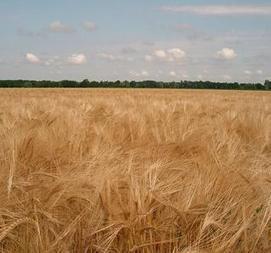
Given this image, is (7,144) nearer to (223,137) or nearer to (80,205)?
(80,205)

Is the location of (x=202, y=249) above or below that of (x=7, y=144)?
below

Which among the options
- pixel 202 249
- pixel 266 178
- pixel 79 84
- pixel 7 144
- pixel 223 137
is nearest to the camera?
pixel 202 249

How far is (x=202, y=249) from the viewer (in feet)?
3.89

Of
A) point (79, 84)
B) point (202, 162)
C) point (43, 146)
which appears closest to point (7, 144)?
point (43, 146)

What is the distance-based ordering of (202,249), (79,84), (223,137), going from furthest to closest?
(79,84) < (223,137) < (202,249)

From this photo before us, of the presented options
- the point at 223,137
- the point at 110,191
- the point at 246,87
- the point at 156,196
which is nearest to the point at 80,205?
the point at 110,191

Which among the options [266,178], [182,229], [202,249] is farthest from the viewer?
[266,178]

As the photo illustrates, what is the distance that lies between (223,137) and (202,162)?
58 cm

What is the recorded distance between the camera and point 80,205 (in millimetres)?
1391

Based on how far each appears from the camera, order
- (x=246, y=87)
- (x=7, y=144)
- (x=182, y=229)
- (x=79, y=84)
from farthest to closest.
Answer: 1. (x=246, y=87)
2. (x=79, y=84)
3. (x=7, y=144)
4. (x=182, y=229)

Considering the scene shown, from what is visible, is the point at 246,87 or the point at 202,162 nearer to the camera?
the point at 202,162

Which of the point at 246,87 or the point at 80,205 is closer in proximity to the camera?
the point at 80,205

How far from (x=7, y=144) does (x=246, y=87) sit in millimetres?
70307

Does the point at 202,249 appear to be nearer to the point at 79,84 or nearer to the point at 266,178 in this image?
the point at 266,178
